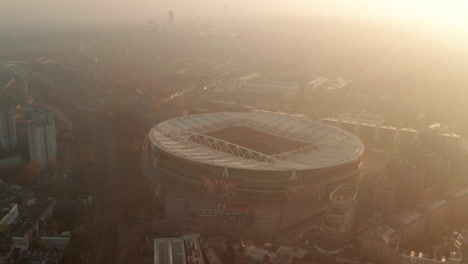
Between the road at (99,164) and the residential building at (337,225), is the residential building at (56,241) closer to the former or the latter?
the road at (99,164)

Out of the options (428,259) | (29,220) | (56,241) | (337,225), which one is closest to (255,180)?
(337,225)

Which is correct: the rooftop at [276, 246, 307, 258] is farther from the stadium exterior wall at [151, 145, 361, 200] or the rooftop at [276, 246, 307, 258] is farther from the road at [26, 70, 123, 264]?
the road at [26, 70, 123, 264]

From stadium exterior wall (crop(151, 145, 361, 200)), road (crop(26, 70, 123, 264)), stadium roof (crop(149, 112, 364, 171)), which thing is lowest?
road (crop(26, 70, 123, 264))

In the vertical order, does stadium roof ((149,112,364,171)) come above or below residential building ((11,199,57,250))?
above

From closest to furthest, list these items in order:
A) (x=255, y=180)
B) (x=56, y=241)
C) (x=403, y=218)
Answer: (x=56, y=241) < (x=403, y=218) < (x=255, y=180)

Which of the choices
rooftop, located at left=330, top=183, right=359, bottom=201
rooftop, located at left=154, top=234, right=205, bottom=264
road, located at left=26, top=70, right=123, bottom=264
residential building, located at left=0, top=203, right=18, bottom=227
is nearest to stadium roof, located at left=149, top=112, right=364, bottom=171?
rooftop, located at left=330, top=183, right=359, bottom=201

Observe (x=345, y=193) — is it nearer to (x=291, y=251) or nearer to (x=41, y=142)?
→ (x=291, y=251)

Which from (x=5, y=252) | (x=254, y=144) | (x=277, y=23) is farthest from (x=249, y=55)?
(x=5, y=252)
